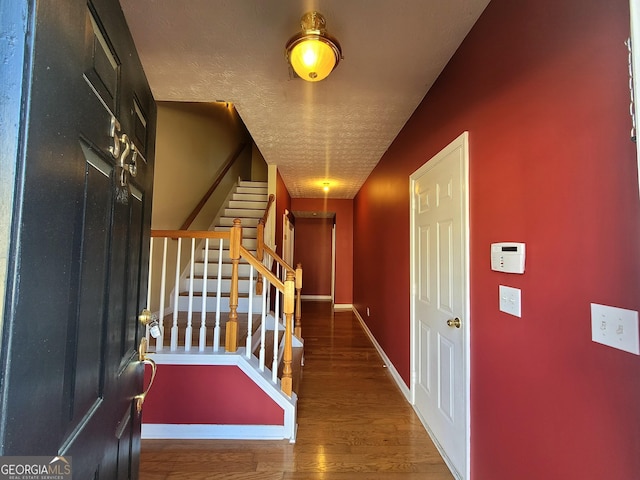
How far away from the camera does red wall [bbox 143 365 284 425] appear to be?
77.3 inches

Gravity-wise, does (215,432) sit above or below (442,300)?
below

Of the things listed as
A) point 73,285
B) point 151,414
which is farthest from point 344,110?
point 151,414

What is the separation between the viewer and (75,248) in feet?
1.84

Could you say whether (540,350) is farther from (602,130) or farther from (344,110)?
(344,110)

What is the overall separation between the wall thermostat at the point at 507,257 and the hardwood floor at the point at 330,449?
1312 millimetres

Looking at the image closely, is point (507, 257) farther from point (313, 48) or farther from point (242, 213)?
point (242, 213)

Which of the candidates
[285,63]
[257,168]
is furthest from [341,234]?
[285,63]

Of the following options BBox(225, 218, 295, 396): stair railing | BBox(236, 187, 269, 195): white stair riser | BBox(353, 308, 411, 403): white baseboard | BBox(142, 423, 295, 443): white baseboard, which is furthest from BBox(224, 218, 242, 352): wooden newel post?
BBox(236, 187, 269, 195): white stair riser

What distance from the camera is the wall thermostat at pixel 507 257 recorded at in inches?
45.4

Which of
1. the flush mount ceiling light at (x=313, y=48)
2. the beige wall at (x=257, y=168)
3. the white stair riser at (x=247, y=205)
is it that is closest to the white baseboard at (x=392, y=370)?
the flush mount ceiling light at (x=313, y=48)

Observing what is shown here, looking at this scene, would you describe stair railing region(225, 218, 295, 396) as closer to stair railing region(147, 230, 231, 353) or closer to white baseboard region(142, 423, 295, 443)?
stair railing region(147, 230, 231, 353)

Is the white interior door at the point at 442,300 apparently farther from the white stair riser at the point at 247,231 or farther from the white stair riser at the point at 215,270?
the white stair riser at the point at 247,231

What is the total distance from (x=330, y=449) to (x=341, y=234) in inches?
192

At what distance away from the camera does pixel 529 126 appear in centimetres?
113
